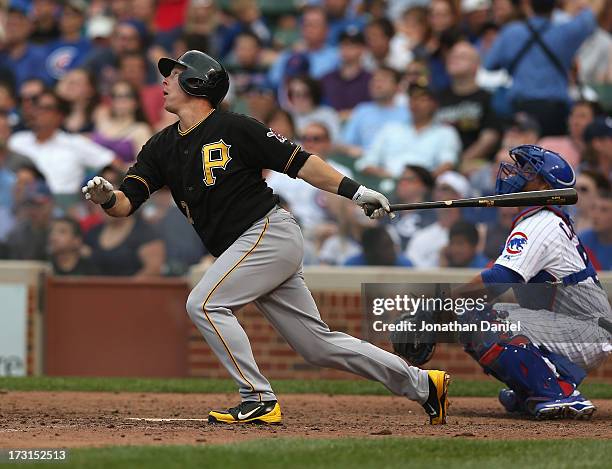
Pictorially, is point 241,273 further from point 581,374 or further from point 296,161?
point 581,374

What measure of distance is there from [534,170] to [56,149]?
787 centimetres

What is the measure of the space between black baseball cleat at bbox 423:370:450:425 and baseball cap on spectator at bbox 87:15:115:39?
35.2 ft

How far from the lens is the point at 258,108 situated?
13.5 metres

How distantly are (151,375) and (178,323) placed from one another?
0.58m

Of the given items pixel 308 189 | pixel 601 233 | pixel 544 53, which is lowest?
pixel 601 233

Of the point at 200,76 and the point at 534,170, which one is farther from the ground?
the point at 200,76

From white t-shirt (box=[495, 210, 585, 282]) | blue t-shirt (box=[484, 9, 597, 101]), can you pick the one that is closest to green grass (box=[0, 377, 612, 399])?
white t-shirt (box=[495, 210, 585, 282])

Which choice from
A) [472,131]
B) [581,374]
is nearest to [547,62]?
[472,131]

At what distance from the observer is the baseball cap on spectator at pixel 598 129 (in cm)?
1160

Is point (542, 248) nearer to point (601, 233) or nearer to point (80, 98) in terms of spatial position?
point (601, 233)

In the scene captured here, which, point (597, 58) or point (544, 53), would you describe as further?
point (597, 58)

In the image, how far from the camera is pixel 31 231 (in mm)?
12422

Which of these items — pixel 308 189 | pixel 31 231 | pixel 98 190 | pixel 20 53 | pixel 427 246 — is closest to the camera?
pixel 98 190

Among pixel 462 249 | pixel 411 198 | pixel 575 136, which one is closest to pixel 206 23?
pixel 411 198
